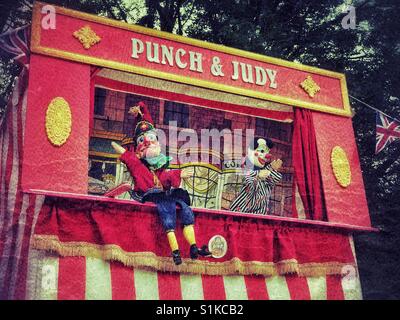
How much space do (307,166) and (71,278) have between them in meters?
3.09

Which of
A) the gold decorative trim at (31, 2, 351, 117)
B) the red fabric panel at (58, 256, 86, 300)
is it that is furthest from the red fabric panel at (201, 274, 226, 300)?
the gold decorative trim at (31, 2, 351, 117)

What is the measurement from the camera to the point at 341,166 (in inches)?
249

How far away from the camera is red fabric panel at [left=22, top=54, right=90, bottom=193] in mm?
4734

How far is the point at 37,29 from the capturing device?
199 inches

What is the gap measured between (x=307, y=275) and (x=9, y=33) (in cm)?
403

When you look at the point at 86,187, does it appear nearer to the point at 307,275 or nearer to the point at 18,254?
the point at 18,254

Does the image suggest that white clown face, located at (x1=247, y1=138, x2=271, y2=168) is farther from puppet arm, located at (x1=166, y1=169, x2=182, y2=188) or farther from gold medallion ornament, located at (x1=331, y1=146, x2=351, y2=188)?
puppet arm, located at (x1=166, y1=169, x2=182, y2=188)

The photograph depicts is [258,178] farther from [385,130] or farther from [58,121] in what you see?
[58,121]

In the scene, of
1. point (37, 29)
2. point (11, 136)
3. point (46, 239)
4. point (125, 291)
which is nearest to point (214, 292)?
point (125, 291)

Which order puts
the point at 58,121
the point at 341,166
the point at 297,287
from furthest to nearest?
the point at 341,166
the point at 297,287
the point at 58,121

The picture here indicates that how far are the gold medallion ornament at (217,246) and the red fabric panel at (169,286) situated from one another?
0.46m

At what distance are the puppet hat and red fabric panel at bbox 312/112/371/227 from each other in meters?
2.15

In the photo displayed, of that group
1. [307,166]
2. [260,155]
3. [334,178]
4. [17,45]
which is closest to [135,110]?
[17,45]
